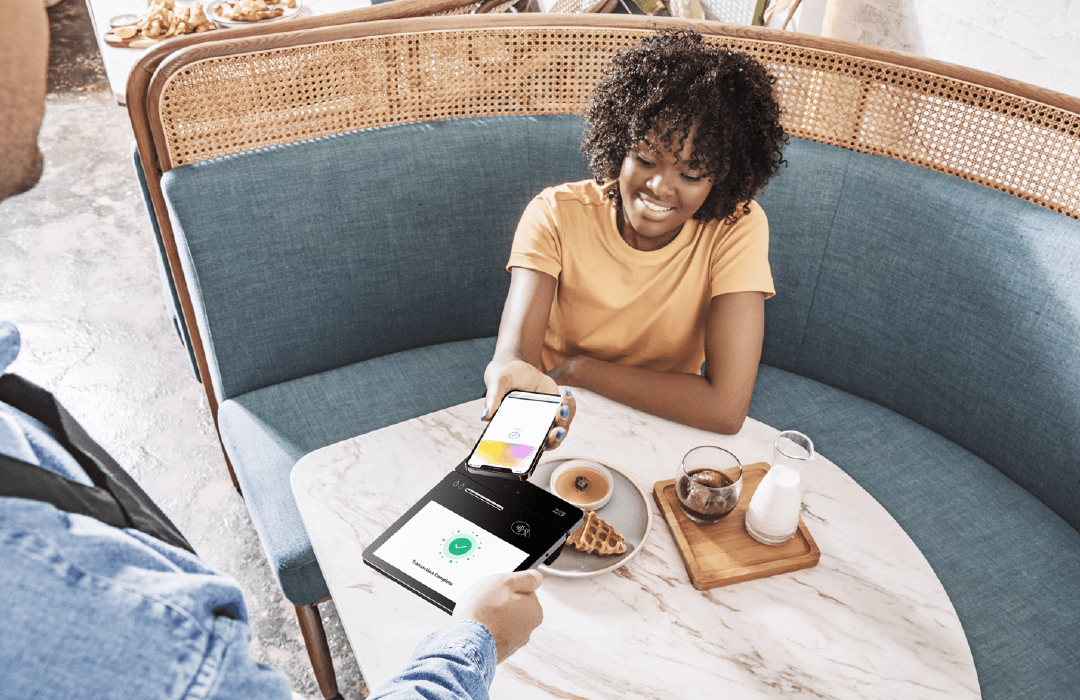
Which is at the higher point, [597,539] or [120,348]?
[597,539]

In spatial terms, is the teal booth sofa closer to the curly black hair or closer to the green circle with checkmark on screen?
the curly black hair

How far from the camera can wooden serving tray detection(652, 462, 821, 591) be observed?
109 centimetres

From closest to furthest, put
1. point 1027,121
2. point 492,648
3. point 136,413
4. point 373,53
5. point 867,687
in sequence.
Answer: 1. point 492,648
2. point 867,687
3. point 1027,121
4. point 373,53
5. point 136,413

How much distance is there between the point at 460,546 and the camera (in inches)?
40.6

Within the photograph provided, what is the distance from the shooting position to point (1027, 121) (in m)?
Result: 1.66

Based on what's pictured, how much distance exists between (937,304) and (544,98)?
1153 mm

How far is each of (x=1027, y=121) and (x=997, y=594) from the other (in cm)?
105

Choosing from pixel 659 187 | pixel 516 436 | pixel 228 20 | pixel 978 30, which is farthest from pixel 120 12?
pixel 978 30

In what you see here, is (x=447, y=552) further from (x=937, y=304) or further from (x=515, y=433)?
(x=937, y=304)

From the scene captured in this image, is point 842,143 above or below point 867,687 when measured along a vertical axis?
above

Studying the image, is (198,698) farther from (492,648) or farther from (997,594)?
(997,594)

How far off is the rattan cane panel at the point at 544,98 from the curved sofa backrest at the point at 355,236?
0.23 ft

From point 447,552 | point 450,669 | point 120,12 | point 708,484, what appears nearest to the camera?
point 450,669

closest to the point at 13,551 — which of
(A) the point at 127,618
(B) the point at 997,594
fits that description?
(A) the point at 127,618
